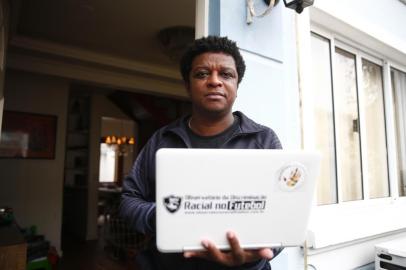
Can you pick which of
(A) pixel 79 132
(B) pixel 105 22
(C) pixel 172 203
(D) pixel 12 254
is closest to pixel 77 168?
(A) pixel 79 132

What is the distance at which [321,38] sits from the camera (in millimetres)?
1839

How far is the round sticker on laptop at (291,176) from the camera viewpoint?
64 centimetres

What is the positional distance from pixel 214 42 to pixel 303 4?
0.68 meters

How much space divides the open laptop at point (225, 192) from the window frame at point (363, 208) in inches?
34.6

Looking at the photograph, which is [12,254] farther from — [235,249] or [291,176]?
[291,176]

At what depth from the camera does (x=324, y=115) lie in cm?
180

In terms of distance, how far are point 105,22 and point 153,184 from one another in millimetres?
2306

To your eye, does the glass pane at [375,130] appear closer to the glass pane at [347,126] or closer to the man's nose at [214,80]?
the glass pane at [347,126]

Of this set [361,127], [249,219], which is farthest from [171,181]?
[361,127]

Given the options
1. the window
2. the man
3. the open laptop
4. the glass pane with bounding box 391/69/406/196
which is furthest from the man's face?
the glass pane with bounding box 391/69/406/196

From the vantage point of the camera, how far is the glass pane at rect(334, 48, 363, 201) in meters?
1.89

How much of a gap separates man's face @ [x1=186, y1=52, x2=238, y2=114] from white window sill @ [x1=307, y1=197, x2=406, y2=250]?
3.01ft

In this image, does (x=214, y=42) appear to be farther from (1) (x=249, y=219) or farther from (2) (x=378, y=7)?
(2) (x=378, y=7)

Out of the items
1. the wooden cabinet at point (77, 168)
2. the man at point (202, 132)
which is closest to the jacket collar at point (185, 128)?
the man at point (202, 132)
